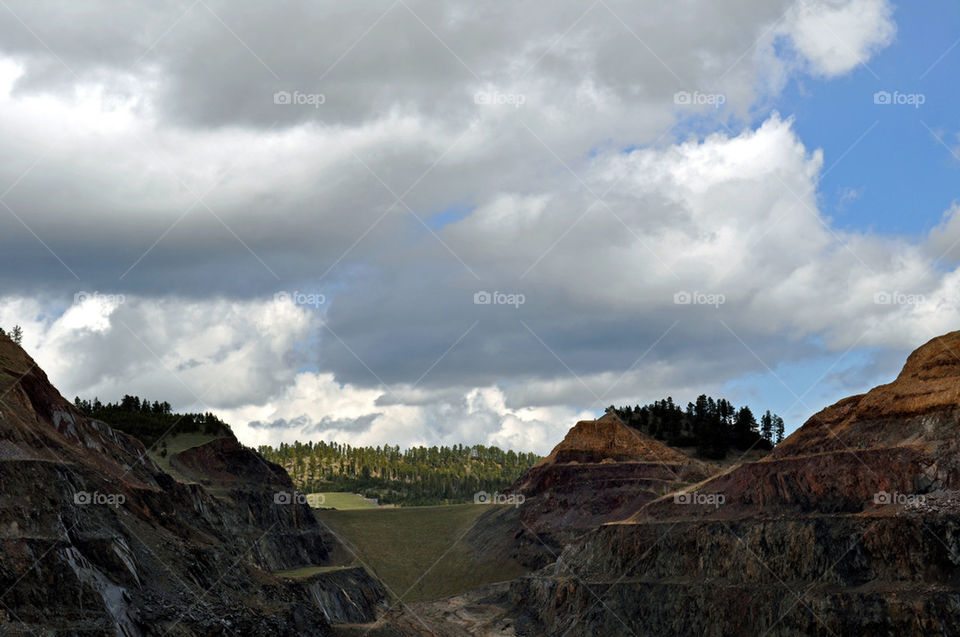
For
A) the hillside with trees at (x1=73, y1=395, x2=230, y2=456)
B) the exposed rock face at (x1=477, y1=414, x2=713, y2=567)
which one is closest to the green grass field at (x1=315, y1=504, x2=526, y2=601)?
the exposed rock face at (x1=477, y1=414, x2=713, y2=567)

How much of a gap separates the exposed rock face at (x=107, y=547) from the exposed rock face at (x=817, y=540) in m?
28.8

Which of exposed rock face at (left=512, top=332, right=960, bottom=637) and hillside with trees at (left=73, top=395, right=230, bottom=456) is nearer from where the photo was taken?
exposed rock face at (left=512, top=332, right=960, bottom=637)

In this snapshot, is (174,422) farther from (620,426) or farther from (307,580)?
(620,426)

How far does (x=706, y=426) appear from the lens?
169250 millimetres

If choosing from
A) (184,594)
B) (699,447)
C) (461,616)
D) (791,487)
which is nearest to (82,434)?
(184,594)

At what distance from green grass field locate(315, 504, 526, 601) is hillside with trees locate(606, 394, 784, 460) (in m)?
38.5

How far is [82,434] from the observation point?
76.2 meters

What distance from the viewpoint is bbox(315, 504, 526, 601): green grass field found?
5354 inches

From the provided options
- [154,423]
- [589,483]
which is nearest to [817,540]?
[589,483]

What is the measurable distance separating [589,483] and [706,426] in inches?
1481

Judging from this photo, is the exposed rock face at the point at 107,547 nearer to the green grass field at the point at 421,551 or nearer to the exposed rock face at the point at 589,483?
the green grass field at the point at 421,551

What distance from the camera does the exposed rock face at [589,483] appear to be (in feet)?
439

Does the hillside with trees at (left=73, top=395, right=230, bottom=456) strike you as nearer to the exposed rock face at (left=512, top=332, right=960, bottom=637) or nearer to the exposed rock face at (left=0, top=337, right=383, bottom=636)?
the exposed rock face at (left=0, top=337, right=383, bottom=636)

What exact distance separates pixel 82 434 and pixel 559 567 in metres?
58.4
